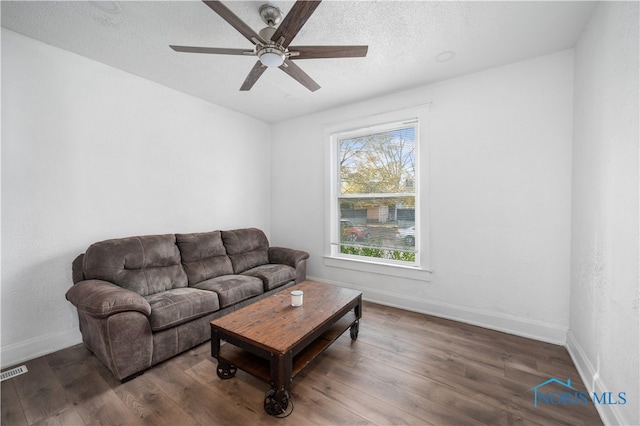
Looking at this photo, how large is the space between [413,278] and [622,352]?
1856mm

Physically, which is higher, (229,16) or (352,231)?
(229,16)

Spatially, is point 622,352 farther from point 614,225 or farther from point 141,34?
point 141,34

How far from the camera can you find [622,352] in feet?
4.74

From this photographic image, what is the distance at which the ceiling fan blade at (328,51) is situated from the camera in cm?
178

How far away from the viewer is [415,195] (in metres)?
3.29

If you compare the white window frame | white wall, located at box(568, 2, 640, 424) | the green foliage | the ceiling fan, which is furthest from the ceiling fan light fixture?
the green foliage

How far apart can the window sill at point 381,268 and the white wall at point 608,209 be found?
4.47 ft

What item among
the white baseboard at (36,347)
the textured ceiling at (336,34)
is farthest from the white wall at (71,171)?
the textured ceiling at (336,34)

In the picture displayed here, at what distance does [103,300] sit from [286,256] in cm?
220

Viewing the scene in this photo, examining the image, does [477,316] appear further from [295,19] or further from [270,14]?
[270,14]

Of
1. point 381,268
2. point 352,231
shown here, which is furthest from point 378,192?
point 381,268

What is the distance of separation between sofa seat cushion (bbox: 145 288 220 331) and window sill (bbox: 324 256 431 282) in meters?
1.86

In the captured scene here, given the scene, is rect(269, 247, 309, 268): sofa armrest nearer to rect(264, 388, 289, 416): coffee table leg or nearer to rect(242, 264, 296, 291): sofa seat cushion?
rect(242, 264, 296, 291): sofa seat cushion

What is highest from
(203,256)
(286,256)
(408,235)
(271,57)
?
(271,57)
